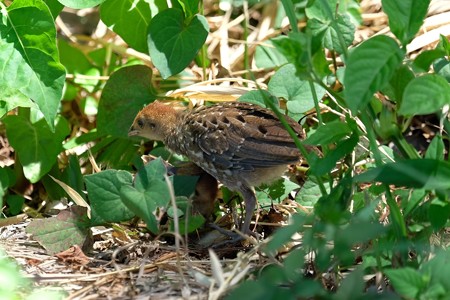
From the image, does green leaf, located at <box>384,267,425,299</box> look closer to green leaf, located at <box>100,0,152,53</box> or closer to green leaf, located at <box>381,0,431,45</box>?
green leaf, located at <box>381,0,431,45</box>

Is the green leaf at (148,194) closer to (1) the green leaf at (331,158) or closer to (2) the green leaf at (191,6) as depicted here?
(1) the green leaf at (331,158)

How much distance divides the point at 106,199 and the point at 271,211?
2.69ft

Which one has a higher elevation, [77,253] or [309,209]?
[77,253]

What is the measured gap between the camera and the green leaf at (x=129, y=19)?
3.96 metres

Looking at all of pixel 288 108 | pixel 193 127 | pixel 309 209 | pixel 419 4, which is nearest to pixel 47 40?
pixel 193 127

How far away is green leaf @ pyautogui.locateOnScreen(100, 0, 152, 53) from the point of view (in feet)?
13.0

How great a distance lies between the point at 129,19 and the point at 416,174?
1953 millimetres

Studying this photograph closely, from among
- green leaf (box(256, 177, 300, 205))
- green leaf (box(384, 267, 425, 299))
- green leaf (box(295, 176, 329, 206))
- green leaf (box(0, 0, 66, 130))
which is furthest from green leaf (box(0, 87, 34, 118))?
green leaf (box(384, 267, 425, 299))

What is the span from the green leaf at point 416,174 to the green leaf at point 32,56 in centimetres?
145

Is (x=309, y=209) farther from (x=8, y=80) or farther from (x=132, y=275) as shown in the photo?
(x=8, y=80)

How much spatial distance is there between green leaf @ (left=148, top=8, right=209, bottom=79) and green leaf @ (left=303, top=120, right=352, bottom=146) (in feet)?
3.89

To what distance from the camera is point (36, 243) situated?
3.37 metres

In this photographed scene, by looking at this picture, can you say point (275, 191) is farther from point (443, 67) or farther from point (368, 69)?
point (368, 69)

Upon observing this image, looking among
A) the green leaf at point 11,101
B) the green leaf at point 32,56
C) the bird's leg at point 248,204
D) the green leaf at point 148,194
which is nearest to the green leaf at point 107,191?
the green leaf at point 148,194
